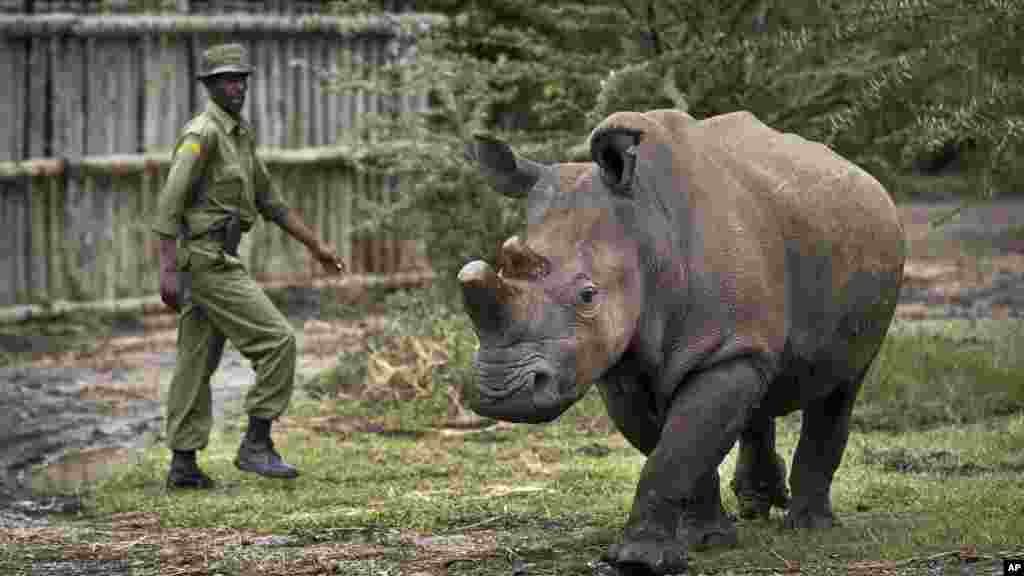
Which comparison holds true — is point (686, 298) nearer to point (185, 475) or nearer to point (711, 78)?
point (185, 475)

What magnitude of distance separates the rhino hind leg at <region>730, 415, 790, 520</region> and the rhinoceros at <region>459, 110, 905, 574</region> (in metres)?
0.23

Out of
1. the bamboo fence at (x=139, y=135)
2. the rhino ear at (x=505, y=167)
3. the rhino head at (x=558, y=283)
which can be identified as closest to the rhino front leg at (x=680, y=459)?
the rhino head at (x=558, y=283)

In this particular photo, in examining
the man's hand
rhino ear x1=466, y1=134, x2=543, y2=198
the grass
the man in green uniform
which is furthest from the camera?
the man in green uniform

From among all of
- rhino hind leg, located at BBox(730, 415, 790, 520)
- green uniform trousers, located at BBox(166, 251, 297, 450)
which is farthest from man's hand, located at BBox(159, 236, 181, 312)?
rhino hind leg, located at BBox(730, 415, 790, 520)

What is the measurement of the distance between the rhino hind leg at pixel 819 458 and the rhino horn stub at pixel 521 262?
1682mm

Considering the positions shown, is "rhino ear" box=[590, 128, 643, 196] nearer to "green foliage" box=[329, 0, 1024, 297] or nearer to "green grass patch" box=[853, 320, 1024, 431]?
"green foliage" box=[329, 0, 1024, 297]

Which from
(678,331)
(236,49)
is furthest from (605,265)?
(236,49)

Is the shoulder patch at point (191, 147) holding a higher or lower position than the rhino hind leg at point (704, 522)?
higher

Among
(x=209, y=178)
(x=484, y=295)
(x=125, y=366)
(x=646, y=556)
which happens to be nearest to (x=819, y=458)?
(x=646, y=556)

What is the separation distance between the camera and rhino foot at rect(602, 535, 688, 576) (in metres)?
7.06

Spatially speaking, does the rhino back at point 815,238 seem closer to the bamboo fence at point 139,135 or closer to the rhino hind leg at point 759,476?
the rhino hind leg at point 759,476

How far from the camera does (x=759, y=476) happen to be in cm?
836

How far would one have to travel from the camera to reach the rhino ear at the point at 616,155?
279 inches

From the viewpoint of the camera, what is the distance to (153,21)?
15969mm
